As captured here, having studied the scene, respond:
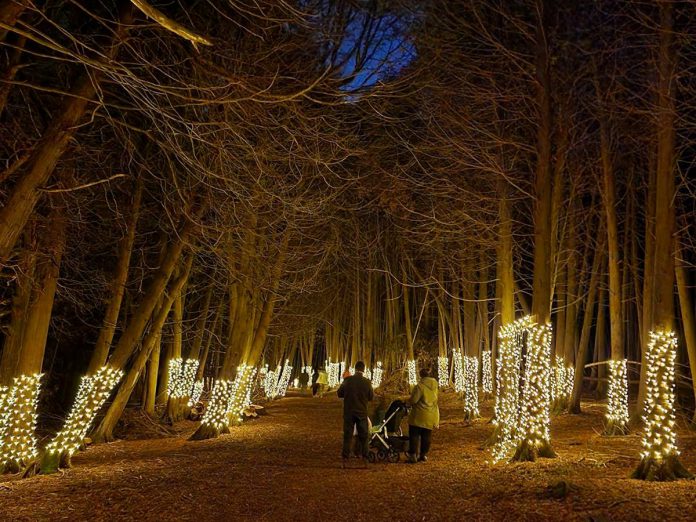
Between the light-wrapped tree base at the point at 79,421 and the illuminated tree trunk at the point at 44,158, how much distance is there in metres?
4.30

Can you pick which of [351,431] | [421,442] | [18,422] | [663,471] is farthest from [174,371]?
[663,471]

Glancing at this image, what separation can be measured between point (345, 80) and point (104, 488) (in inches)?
249

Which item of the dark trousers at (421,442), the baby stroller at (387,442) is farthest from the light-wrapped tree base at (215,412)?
the dark trousers at (421,442)

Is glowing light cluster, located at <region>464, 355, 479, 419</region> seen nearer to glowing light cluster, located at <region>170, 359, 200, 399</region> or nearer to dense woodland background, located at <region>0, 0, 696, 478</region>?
dense woodland background, located at <region>0, 0, 696, 478</region>

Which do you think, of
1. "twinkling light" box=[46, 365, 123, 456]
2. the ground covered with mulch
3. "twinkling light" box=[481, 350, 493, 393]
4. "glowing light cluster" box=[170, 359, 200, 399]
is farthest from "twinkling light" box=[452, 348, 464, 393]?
"twinkling light" box=[46, 365, 123, 456]

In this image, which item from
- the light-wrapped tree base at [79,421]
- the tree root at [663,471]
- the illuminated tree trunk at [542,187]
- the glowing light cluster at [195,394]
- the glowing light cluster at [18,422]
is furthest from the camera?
the glowing light cluster at [195,394]

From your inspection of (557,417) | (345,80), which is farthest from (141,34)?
(557,417)

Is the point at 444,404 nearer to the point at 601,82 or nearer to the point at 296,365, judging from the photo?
the point at 601,82

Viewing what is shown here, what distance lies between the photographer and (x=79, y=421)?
30.9ft

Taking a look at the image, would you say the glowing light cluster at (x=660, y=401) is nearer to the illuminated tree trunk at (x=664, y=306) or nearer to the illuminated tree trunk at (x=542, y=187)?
the illuminated tree trunk at (x=664, y=306)

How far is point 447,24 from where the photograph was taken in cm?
1145

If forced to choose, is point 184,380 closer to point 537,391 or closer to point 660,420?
point 537,391

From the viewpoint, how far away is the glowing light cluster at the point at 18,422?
8.59 meters

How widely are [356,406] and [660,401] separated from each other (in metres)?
4.66
